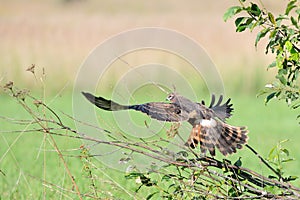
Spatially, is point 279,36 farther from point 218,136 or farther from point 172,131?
point 218,136

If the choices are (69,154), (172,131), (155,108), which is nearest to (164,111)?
(155,108)

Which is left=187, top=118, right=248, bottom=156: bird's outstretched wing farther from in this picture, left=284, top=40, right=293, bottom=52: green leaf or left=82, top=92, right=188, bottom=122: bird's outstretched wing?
left=284, top=40, right=293, bottom=52: green leaf

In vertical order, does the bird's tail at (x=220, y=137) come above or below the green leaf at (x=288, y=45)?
below

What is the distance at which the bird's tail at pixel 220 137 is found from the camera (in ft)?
14.6

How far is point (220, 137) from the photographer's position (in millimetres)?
4496

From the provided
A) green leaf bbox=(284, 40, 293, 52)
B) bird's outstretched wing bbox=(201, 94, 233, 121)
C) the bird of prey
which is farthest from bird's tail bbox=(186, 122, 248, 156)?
green leaf bbox=(284, 40, 293, 52)

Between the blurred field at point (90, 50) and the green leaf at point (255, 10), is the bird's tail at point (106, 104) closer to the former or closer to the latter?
the green leaf at point (255, 10)

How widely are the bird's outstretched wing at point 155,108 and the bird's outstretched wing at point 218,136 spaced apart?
0.27m

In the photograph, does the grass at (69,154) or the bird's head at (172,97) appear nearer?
the bird's head at (172,97)

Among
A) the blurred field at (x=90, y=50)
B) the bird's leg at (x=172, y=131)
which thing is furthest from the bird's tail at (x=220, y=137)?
the blurred field at (x=90, y=50)

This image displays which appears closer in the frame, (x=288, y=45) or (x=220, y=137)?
(x=288, y=45)

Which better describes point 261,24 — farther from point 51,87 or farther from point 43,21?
point 43,21

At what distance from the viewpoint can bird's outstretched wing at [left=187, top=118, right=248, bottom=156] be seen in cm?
445

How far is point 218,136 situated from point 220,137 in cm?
2
